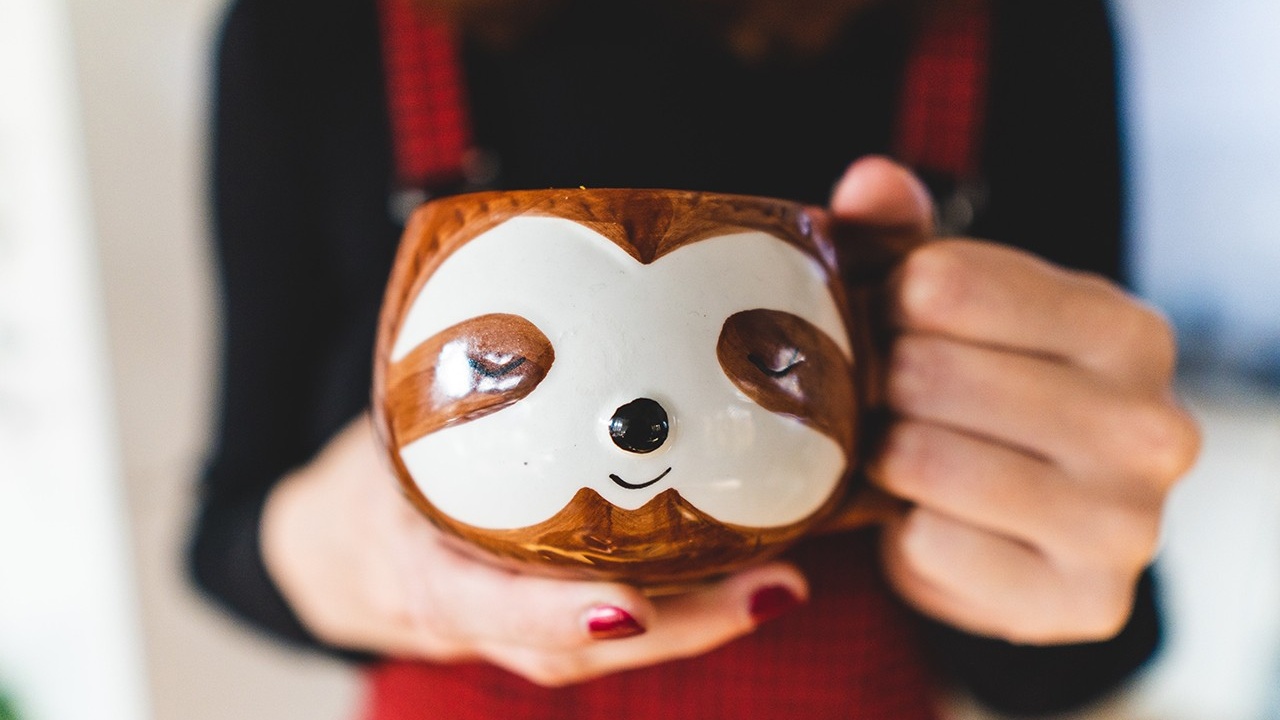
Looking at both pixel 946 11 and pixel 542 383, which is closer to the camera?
pixel 542 383

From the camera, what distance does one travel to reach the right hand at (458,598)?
29 cm

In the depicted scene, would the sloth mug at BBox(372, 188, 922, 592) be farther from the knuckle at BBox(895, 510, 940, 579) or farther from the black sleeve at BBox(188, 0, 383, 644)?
the black sleeve at BBox(188, 0, 383, 644)

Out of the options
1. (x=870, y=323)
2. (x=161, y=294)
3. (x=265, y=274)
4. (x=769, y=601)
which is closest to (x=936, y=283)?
(x=870, y=323)

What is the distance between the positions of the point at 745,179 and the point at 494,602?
1.06ft

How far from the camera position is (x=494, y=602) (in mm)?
307

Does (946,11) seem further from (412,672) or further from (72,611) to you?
(72,611)

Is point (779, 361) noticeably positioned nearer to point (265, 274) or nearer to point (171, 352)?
point (265, 274)

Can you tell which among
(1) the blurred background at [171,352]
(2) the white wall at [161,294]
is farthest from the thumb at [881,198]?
(2) the white wall at [161,294]

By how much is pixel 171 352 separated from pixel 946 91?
99 cm

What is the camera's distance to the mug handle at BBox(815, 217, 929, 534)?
0.33m

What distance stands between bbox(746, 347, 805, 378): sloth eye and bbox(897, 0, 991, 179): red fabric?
11.5 inches

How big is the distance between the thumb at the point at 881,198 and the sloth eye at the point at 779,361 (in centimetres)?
9

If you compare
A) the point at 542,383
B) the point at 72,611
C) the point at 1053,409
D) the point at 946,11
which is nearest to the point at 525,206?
the point at 542,383

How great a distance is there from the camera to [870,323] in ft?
1.17
